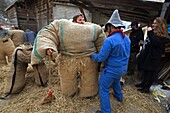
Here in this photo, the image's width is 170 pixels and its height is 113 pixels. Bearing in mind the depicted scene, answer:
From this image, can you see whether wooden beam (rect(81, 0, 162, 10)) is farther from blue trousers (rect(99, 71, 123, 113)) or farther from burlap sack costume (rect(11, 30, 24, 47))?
burlap sack costume (rect(11, 30, 24, 47))

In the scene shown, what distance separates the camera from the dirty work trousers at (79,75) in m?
1.96

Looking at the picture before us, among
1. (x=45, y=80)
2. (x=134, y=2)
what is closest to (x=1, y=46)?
(x=45, y=80)

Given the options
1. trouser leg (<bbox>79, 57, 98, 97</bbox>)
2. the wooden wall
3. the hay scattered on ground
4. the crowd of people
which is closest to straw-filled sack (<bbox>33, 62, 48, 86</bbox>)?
the hay scattered on ground

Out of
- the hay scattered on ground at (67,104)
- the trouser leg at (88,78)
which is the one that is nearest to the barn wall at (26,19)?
the hay scattered on ground at (67,104)

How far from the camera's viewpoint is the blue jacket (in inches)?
62.9

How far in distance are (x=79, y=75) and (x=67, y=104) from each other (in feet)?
1.72

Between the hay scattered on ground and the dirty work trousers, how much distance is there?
15cm

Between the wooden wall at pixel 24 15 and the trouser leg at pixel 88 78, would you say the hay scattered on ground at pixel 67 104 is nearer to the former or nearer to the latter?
the trouser leg at pixel 88 78

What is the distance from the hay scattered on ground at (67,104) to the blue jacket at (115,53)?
762 mm

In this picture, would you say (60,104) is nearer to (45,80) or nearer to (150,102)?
(45,80)

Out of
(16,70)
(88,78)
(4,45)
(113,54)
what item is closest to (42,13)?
(4,45)

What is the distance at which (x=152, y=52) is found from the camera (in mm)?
2363

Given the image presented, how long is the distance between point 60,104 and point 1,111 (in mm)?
986

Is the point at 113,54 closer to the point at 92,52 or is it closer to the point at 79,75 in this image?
the point at 92,52
